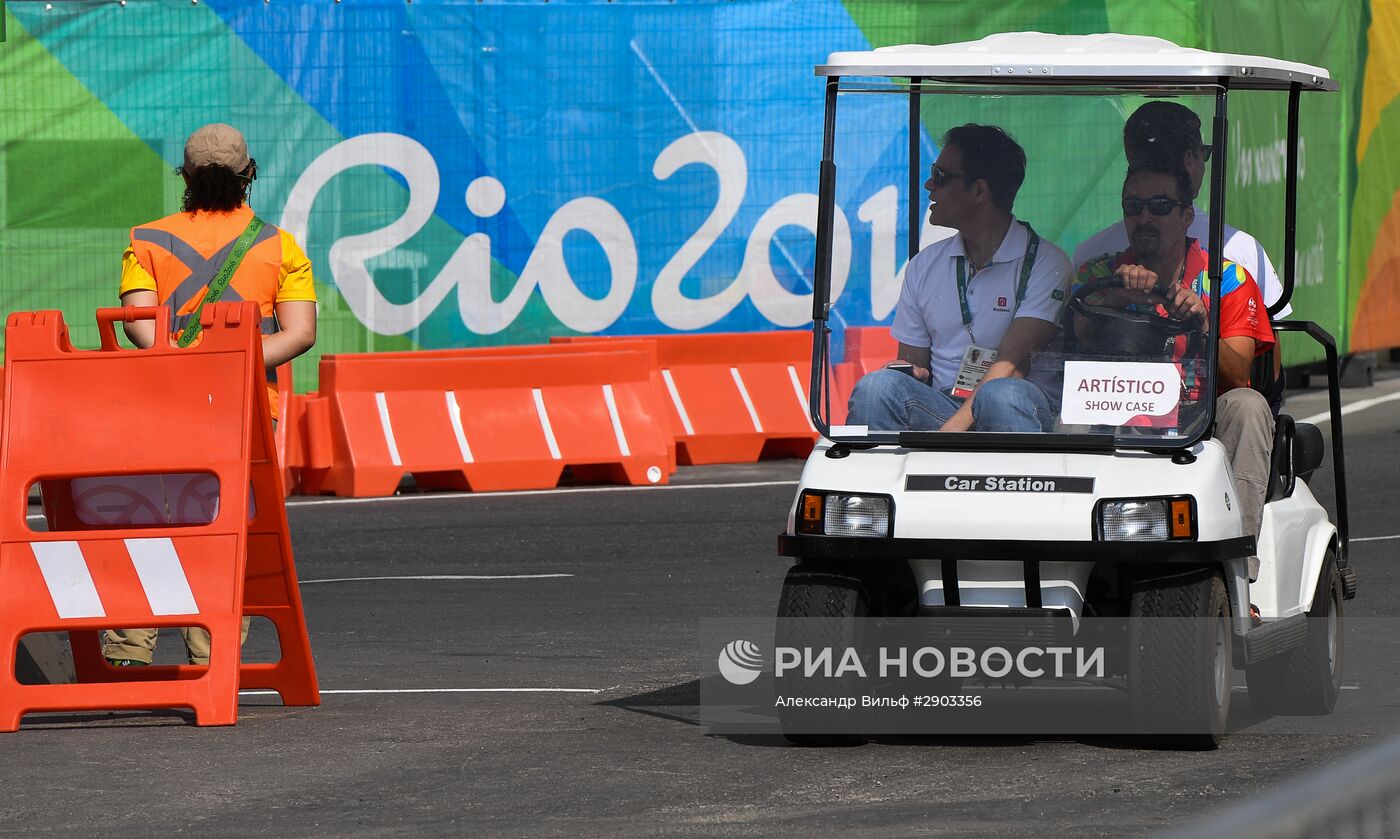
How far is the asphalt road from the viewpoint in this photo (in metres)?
5.52

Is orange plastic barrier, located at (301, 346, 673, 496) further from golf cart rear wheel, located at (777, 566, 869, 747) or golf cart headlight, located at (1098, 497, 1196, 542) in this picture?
golf cart headlight, located at (1098, 497, 1196, 542)

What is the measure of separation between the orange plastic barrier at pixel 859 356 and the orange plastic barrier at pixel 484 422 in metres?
7.96

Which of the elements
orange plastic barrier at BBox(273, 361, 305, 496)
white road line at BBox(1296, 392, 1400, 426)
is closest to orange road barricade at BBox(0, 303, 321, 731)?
orange plastic barrier at BBox(273, 361, 305, 496)

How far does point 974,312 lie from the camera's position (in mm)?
6984

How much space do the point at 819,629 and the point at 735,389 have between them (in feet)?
33.2

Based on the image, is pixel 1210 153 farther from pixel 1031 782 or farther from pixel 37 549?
pixel 37 549

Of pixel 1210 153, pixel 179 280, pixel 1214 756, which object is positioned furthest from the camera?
pixel 179 280

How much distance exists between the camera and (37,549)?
6906 millimetres

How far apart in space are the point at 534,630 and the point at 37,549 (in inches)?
105

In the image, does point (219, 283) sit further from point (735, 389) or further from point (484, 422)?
point (735, 389)

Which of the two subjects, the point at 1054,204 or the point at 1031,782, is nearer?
the point at 1031,782

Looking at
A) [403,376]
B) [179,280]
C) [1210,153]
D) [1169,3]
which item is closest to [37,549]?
[179,280]

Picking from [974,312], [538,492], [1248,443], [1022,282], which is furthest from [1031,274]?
[538,492]

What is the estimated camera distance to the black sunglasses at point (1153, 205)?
6.79m
